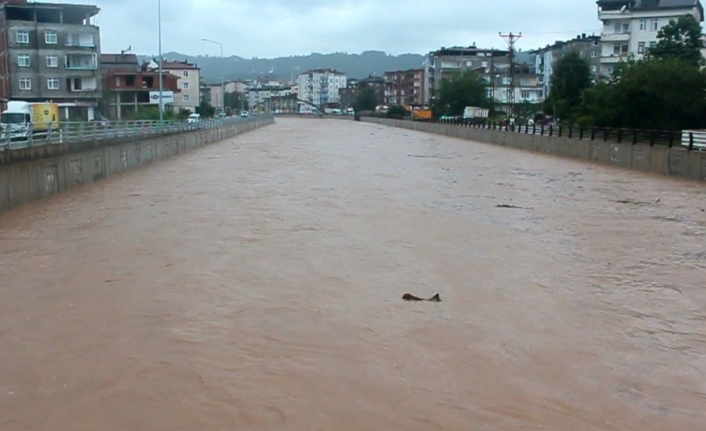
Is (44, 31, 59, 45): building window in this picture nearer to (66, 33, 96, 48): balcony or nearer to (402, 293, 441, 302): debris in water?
(66, 33, 96, 48): balcony

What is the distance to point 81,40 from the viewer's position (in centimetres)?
7050

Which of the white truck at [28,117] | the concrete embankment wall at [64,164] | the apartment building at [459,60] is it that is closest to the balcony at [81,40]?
the white truck at [28,117]

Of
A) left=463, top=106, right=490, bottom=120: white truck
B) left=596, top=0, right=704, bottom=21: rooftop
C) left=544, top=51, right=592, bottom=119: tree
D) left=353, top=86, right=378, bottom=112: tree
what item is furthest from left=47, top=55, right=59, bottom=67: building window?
left=353, top=86, right=378, bottom=112: tree

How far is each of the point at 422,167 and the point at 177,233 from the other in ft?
69.4

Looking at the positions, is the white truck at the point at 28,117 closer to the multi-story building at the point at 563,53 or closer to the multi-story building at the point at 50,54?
the multi-story building at the point at 50,54

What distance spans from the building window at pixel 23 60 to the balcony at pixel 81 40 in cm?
369

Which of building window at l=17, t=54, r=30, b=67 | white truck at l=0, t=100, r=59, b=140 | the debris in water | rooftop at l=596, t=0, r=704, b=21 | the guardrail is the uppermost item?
rooftop at l=596, t=0, r=704, b=21

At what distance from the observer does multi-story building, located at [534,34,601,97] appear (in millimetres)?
100062

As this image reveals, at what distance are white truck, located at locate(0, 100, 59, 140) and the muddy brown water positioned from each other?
15.1 ft

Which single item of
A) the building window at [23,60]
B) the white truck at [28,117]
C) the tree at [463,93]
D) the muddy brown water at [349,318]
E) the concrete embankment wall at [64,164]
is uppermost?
the building window at [23,60]

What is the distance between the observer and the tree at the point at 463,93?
11562 cm

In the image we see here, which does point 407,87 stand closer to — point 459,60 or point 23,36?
point 459,60

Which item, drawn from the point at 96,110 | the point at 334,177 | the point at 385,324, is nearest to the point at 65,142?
the point at 334,177

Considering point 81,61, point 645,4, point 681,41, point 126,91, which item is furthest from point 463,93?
point 81,61
